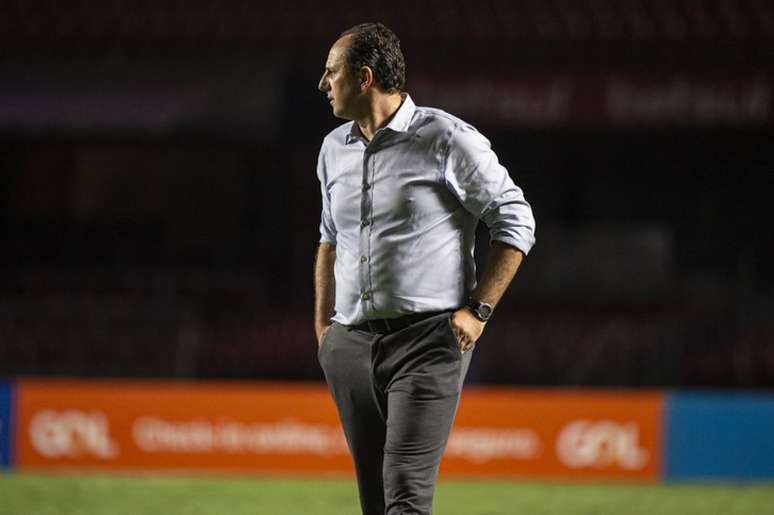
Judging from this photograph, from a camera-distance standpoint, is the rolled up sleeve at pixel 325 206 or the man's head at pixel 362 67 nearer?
the man's head at pixel 362 67

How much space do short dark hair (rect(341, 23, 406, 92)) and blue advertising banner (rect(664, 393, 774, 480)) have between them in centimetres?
556

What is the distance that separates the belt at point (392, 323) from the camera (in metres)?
3.18

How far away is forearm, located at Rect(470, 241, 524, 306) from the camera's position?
3127mm

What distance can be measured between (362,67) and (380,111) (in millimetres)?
131

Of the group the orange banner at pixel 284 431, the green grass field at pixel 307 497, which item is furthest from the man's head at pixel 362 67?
the orange banner at pixel 284 431

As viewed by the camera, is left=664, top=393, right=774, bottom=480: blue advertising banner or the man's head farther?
left=664, top=393, right=774, bottom=480: blue advertising banner

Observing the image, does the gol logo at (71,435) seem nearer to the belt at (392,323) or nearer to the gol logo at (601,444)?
the gol logo at (601,444)

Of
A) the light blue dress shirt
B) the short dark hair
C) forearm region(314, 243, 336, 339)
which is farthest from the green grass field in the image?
the short dark hair

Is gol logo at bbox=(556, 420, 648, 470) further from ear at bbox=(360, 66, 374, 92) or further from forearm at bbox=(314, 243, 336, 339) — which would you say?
ear at bbox=(360, 66, 374, 92)

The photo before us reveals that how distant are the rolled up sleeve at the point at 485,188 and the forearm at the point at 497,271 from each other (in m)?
0.02

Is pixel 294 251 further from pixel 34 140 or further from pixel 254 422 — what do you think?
pixel 254 422

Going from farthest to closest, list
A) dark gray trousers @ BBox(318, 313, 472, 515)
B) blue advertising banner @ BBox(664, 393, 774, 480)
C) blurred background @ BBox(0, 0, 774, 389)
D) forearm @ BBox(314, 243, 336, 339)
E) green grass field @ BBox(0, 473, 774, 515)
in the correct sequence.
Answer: blurred background @ BBox(0, 0, 774, 389), blue advertising banner @ BBox(664, 393, 774, 480), green grass field @ BBox(0, 473, 774, 515), forearm @ BBox(314, 243, 336, 339), dark gray trousers @ BBox(318, 313, 472, 515)

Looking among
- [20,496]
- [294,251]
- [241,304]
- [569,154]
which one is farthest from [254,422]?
[569,154]

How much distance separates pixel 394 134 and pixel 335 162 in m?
0.22
